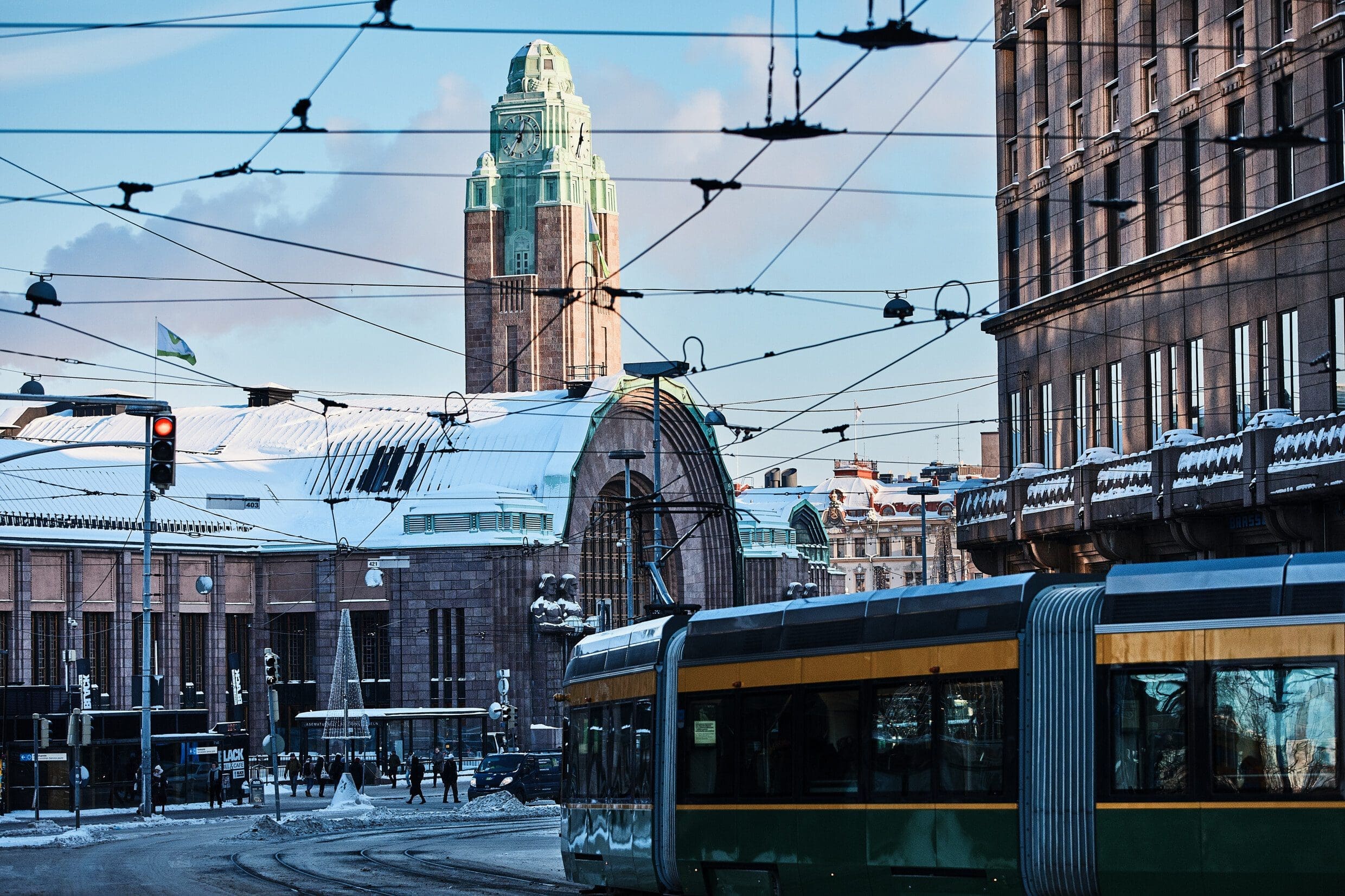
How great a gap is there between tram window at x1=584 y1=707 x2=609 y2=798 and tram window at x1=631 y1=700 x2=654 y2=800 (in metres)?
1.13

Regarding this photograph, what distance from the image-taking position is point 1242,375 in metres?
34.6

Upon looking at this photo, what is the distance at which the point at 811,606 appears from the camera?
60.7 feet

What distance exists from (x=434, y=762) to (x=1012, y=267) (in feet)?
104

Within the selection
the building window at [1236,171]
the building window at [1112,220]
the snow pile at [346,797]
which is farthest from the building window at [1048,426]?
the snow pile at [346,797]

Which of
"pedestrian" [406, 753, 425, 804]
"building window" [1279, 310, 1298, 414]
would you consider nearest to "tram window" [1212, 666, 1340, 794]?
"building window" [1279, 310, 1298, 414]

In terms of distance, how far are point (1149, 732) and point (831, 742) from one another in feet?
11.8

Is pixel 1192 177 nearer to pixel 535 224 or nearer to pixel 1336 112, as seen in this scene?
pixel 1336 112

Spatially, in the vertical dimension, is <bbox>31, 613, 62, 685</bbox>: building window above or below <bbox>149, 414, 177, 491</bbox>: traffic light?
below

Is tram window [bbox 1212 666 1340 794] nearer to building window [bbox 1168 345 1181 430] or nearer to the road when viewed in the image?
the road

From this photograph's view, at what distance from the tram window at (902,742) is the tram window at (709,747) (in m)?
2.25

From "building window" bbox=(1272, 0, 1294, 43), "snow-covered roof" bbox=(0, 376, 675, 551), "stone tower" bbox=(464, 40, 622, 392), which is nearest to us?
"building window" bbox=(1272, 0, 1294, 43)

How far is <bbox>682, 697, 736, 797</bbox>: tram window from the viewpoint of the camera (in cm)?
1942

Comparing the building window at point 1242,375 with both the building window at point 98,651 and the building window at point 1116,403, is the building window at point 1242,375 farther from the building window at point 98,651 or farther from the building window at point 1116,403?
the building window at point 98,651

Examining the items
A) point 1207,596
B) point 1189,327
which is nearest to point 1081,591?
point 1207,596
